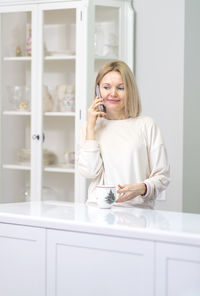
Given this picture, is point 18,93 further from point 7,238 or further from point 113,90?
point 7,238

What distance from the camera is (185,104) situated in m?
3.18

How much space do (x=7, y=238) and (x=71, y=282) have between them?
0.28m

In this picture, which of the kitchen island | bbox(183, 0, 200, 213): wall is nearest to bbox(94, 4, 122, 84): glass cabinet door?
bbox(183, 0, 200, 213): wall

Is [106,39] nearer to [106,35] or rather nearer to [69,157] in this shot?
[106,35]

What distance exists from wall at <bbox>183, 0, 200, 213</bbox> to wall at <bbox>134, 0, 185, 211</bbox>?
46 mm

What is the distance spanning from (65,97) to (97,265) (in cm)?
197

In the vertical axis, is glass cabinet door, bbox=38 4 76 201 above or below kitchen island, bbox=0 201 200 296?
above

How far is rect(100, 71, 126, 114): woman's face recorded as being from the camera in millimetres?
2010

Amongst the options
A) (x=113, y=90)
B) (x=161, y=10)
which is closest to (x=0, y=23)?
(x=161, y=10)

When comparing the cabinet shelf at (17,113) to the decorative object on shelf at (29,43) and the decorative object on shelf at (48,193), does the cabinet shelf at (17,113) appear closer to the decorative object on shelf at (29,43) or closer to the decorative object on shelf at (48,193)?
the decorative object on shelf at (29,43)

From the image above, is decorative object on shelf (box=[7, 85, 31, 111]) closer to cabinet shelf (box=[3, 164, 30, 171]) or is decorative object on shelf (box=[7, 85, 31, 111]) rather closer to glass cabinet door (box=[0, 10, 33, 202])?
glass cabinet door (box=[0, 10, 33, 202])

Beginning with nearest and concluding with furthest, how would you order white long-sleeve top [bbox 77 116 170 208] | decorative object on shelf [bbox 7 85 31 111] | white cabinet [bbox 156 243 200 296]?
white cabinet [bbox 156 243 200 296] < white long-sleeve top [bbox 77 116 170 208] < decorative object on shelf [bbox 7 85 31 111]

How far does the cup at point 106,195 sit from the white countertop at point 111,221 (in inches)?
1.1

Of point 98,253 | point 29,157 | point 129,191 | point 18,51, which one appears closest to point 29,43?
point 18,51
